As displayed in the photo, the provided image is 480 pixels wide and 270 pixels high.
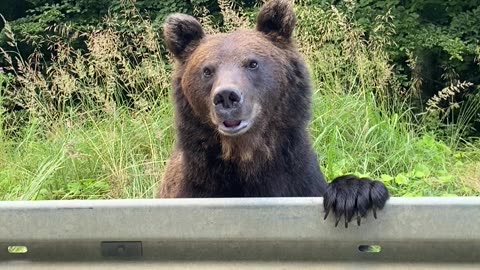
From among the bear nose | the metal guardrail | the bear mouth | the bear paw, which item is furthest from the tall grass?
the metal guardrail

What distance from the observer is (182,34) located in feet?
14.1

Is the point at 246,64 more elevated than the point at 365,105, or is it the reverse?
the point at 246,64

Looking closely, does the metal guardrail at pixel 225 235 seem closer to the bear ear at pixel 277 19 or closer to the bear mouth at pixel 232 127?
the bear mouth at pixel 232 127

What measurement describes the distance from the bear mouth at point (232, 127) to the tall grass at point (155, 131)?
6.80ft

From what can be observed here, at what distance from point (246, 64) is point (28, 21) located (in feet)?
36.7

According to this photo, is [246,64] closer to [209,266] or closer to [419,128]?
[209,266]

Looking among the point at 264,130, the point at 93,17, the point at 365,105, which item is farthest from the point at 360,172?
the point at 93,17

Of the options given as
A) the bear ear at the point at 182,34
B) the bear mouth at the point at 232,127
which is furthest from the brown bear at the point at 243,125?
the bear ear at the point at 182,34

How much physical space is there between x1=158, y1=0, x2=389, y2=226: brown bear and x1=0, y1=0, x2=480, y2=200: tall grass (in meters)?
1.71

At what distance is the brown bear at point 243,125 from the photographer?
3.79 metres

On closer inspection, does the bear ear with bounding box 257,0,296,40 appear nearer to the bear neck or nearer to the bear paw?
the bear neck

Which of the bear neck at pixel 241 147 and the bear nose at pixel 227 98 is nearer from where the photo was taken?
the bear nose at pixel 227 98

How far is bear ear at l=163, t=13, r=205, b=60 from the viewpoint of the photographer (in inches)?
Answer: 169

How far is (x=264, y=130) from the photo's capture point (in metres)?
Result: 3.95
